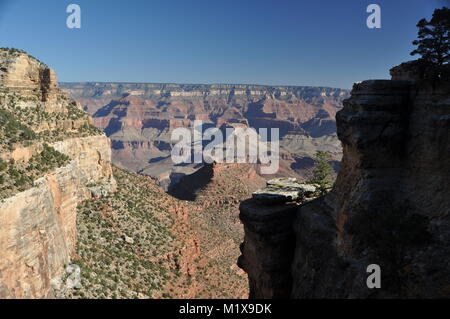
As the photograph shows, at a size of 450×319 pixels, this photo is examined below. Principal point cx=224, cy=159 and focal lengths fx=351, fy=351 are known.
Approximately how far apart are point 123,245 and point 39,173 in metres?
15.7

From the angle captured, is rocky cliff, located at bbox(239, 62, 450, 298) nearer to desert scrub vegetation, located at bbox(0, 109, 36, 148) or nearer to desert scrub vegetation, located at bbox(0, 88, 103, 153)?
desert scrub vegetation, located at bbox(0, 109, 36, 148)

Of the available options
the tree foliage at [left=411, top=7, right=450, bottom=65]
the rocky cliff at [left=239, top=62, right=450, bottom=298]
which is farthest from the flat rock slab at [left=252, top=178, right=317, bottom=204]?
the tree foliage at [left=411, top=7, right=450, bottom=65]

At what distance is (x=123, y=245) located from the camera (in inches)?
1431

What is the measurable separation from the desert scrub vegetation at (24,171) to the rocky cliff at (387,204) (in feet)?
54.6

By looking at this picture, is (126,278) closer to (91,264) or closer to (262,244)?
(91,264)

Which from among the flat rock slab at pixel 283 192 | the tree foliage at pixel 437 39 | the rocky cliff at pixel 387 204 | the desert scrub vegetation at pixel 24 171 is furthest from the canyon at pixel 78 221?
the tree foliage at pixel 437 39

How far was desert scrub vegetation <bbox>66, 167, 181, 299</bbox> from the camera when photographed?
2921cm

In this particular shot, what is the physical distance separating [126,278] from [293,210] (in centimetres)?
1767

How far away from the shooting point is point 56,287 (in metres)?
22.5

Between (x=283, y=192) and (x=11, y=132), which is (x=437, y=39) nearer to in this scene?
(x=283, y=192)

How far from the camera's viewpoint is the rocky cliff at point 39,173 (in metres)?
18.2

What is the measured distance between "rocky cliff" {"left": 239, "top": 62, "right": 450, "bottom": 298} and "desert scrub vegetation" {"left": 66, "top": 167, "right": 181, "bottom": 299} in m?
15.7

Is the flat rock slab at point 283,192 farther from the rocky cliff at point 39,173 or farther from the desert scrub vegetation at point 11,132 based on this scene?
the desert scrub vegetation at point 11,132
